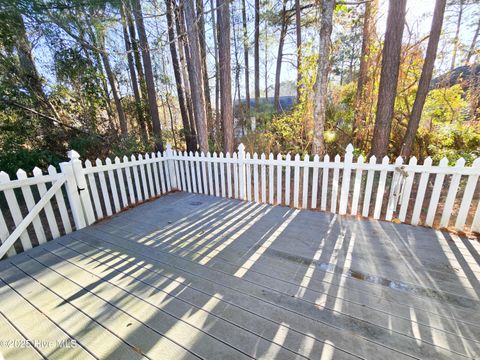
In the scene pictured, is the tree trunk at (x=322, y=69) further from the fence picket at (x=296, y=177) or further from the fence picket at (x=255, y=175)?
the fence picket at (x=255, y=175)

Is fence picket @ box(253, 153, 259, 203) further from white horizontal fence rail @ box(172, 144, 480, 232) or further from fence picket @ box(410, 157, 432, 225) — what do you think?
fence picket @ box(410, 157, 432, 225)

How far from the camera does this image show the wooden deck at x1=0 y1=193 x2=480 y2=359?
1304 mm

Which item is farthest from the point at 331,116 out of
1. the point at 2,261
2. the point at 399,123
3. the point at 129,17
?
the point at 2,261

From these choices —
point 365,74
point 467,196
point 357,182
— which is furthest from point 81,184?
point 365,74

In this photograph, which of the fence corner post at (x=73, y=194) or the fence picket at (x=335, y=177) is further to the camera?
the fence picket at (x=335, y=177)

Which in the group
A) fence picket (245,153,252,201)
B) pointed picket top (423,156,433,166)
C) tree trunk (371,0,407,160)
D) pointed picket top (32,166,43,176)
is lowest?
fence picket (245,153,252,201)

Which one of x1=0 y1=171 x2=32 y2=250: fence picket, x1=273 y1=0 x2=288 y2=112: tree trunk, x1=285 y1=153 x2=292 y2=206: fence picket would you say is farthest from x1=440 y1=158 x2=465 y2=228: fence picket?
x1=273 y1=0 x2=288 y2=112: tree trunk

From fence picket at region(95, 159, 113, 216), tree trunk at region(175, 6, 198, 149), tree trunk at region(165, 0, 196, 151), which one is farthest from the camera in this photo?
tree trunk at region(165, 0, 196, 151)

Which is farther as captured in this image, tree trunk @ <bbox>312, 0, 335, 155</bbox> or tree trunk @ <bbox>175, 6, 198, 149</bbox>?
tree trunk @ <bbox>175, 6, 198, 149</bbox>

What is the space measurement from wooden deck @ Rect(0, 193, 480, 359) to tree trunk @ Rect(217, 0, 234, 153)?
3090 mm

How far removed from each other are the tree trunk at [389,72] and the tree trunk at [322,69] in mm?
1067

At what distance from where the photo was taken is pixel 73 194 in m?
2.89

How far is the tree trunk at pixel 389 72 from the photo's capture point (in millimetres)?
3777

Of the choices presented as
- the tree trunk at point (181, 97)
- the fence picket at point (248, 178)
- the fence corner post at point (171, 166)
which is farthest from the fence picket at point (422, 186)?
the tree trunk at point (181, 97)
